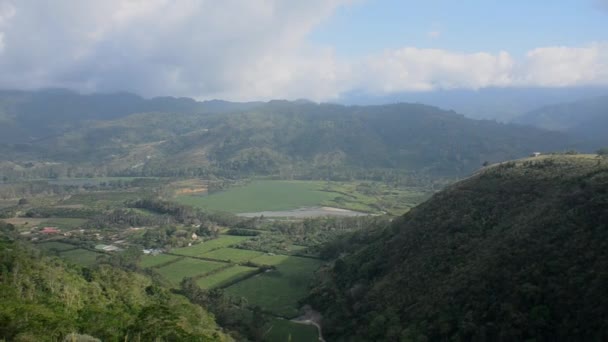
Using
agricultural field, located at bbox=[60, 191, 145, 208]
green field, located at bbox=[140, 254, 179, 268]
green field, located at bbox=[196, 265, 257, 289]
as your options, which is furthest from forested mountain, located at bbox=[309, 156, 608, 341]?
agricultural field, located at bbox=[60, 191, 145, 208]

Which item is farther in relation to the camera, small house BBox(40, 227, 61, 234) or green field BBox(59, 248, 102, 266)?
small house BBox(40, 227, 61, 234)

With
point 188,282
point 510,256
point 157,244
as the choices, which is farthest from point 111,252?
A: point 510,256

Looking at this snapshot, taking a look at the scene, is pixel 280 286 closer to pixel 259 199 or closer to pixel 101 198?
pixel 259 199

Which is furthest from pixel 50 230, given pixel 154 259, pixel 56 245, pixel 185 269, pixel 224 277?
pixel 224 277

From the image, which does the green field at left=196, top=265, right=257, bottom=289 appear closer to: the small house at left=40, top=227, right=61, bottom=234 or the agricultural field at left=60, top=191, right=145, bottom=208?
the small house at left=40, top=227, right=61, bottom=234

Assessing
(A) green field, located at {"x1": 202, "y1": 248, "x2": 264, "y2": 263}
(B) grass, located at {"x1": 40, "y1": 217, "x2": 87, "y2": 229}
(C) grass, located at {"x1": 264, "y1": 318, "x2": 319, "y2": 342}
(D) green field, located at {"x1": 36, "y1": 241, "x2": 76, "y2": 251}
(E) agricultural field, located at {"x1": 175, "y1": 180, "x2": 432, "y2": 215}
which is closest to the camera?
(C) grass, located at {"x1": 264, "y1": 318, "x2": 319, "y2": 342}

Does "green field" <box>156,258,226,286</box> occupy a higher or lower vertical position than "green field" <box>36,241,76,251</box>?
lower

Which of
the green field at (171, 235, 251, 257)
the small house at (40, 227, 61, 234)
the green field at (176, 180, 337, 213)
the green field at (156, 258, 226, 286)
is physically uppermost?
the green field at (176, 180, 337, 213)
